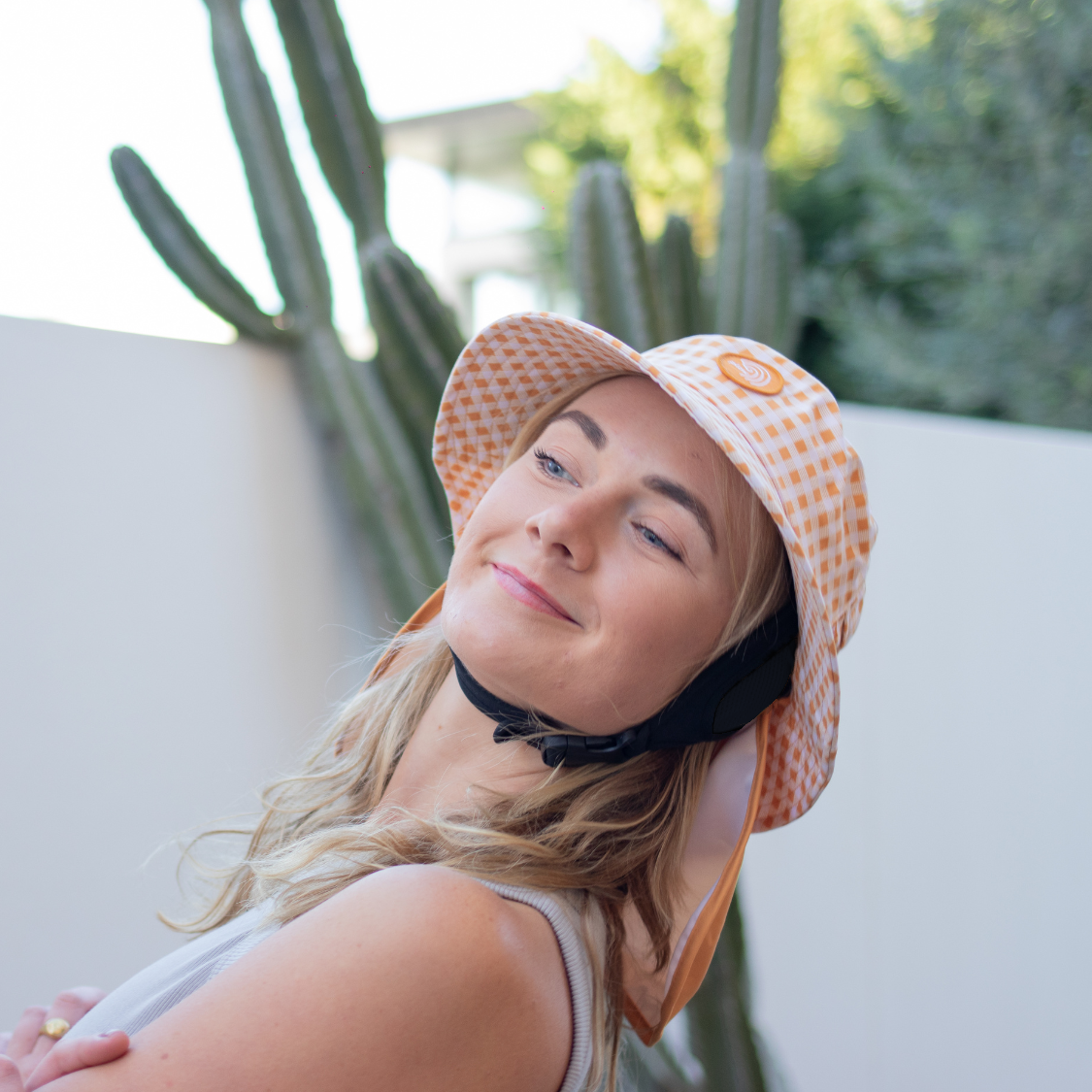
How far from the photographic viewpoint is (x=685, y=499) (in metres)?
1.15

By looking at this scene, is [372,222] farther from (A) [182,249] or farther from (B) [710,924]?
(B) [710,924]

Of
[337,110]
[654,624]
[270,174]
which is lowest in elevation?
[654,624]

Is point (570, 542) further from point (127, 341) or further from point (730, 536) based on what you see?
point (127, 341)

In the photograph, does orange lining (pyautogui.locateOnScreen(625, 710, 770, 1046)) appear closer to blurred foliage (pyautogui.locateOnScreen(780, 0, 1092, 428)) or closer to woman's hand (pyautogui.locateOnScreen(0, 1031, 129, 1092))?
woman's hand (pyautogui.locateOnScreen(0, 1031, 129, 1092))

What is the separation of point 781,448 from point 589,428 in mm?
243

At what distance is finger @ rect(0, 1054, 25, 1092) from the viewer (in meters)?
0.97

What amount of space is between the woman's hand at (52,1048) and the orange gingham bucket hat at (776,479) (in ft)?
2.16

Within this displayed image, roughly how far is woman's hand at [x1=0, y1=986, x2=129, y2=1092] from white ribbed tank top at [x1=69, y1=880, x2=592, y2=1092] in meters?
0.07

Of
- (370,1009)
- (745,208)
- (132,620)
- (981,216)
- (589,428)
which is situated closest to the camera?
(370,1009)

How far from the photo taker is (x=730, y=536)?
3.84ft

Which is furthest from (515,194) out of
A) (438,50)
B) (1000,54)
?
(1000,54)

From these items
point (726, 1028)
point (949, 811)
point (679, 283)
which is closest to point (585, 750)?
point (726, 1028)

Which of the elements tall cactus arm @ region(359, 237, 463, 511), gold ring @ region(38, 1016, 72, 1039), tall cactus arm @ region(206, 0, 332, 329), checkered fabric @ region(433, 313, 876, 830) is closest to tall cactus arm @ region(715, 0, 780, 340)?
tall cactus arm @ region(359, 237, 463, 511)

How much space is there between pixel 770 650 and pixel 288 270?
1.83 meters
